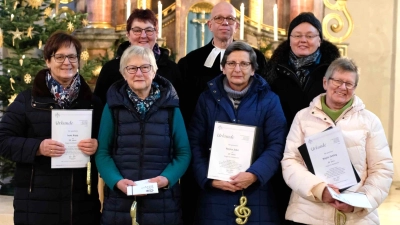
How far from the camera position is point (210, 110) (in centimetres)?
310

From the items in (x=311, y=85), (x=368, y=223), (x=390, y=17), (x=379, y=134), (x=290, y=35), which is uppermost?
(x=390, y=17)

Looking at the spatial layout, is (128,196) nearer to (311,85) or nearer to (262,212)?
(262,212)

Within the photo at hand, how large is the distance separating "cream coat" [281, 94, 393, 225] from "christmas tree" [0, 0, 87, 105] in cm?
324

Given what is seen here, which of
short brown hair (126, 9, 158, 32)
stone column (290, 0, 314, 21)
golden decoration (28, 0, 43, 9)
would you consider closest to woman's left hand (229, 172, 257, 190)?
short brown hair (126, 9, 158, 32)

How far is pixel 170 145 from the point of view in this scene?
2.93 m

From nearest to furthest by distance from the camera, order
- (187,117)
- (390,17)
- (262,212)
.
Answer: (262,212), (187,117), (390,17)

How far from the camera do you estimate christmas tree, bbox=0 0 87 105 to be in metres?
5.31

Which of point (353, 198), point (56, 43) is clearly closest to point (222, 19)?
point (56, 43)

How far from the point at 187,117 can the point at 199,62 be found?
1.40 ft

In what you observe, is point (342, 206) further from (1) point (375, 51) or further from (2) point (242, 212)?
(1) point (375, 51)

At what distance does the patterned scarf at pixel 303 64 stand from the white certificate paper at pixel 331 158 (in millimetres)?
600

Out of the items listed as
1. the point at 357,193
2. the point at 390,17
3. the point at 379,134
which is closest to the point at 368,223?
the point at 357,193

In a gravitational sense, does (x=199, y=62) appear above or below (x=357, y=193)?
above

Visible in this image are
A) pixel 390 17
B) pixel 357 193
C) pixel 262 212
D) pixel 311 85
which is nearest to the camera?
pixel 357 193
